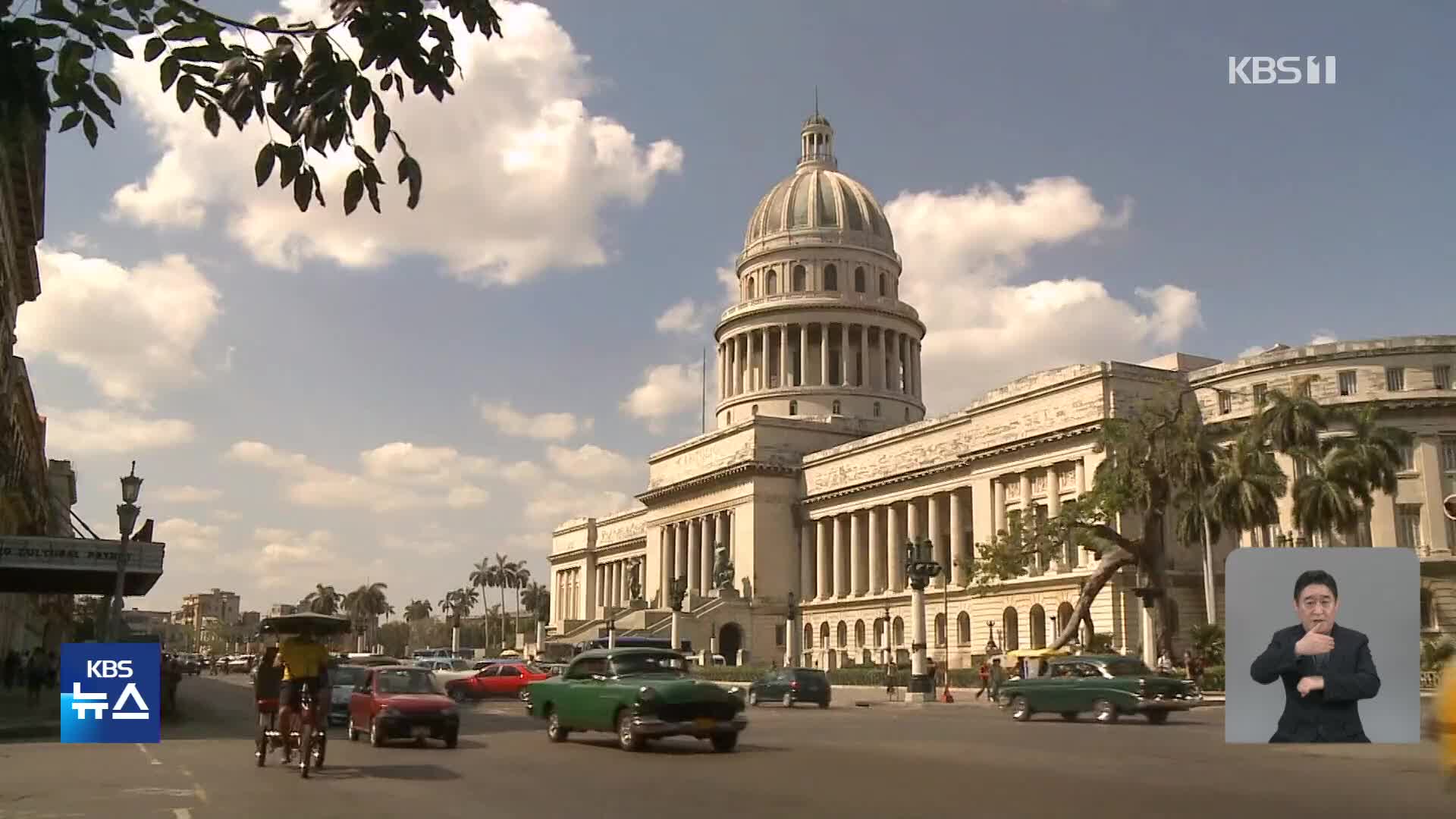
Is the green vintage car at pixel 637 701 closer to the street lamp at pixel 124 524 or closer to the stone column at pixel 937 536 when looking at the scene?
the street lamp at pixel 124 524

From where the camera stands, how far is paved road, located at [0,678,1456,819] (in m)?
13.6

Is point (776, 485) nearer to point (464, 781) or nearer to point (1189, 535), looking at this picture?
point (1189, 535)

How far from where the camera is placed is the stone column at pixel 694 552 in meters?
103

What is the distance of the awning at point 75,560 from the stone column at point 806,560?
204 feet

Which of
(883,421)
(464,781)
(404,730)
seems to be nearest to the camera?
(464,781)

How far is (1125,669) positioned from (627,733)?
15885 millimetres

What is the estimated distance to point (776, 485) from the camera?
95.9 m

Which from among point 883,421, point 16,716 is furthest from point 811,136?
point 16,716

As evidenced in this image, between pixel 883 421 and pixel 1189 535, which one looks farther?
pixel 883 421

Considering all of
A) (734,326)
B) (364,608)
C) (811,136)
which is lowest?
(364,608)

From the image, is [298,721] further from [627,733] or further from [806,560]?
[806,560]

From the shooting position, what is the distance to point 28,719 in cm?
3094

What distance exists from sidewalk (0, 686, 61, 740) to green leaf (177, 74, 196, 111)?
2343cm

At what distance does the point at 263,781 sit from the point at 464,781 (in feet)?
8.32
